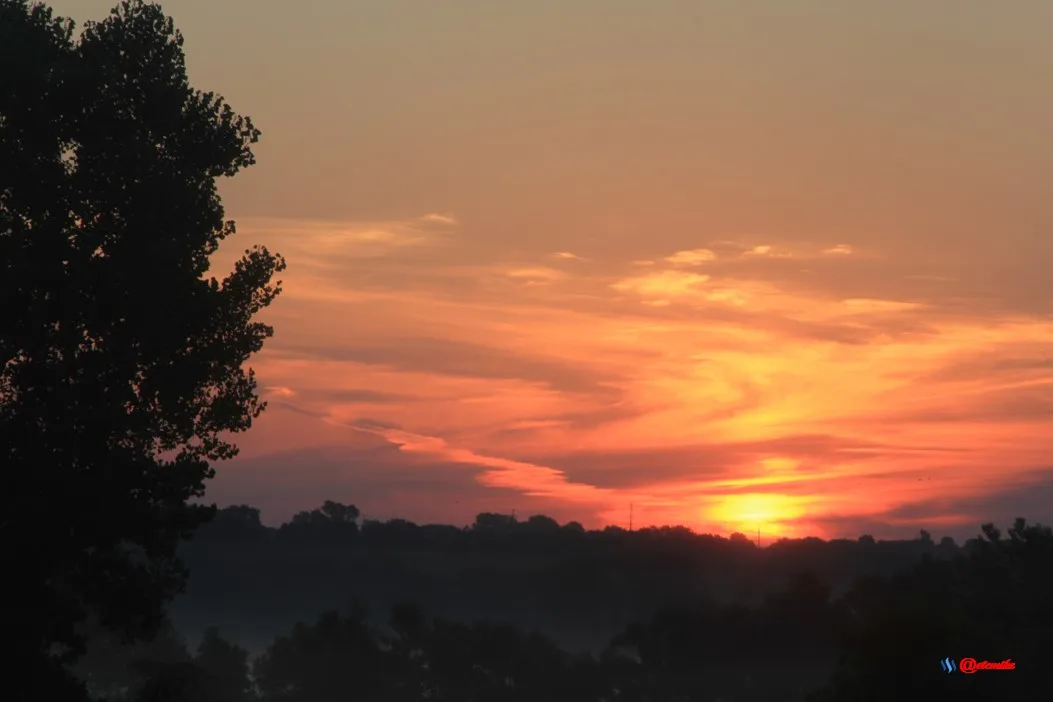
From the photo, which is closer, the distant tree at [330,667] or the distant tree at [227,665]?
the distant tree at [330,667]

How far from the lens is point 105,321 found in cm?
4019

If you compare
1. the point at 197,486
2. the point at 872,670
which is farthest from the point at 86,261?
the point at 872,670

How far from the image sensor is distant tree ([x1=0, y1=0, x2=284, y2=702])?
38.2 metres

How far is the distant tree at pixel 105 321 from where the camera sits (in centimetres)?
3819

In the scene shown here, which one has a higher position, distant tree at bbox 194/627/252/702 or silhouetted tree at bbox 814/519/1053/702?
silhouetted tree at bbox 814/519/1053/702

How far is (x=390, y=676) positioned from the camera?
13425cm

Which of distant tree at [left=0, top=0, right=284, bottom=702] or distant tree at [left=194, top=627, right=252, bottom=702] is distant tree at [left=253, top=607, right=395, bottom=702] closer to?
distant tree at [left=194, top=627, right=252, bottom=702]
